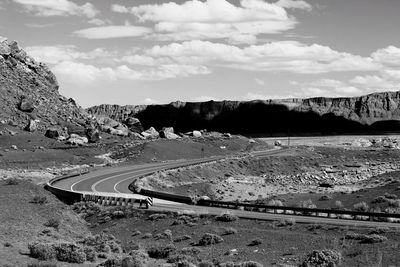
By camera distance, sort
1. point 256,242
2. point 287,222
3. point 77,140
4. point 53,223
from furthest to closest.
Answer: point 77,140
point 53,223
point 287,222
point 256,242

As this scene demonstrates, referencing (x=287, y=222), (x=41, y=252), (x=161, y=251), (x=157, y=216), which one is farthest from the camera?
(x=157, y=216)

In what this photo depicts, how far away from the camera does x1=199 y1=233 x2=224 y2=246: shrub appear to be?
28578mm

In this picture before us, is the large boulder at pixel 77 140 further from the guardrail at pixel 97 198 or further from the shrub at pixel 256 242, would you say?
the shrub at pixel 256 242

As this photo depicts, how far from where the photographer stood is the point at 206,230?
3141cm

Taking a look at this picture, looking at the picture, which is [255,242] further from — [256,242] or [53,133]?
[53,133]

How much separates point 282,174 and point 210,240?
6389 cm

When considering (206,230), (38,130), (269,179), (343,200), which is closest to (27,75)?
(38,130)

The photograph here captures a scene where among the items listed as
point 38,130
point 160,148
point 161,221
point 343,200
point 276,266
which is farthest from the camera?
point 38,130

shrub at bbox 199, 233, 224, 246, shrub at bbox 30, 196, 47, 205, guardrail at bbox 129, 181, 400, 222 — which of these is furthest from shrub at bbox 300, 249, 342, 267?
shrub at bbox 30, 196, 47, 205

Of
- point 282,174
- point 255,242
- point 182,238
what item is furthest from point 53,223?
point 282,174

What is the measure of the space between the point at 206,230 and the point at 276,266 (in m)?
8.35

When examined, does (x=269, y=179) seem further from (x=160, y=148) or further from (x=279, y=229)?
(x=279, y=229)

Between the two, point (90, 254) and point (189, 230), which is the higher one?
point (90, 254)

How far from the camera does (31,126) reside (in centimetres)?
12006
